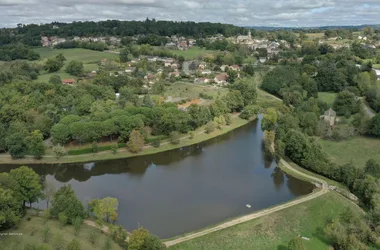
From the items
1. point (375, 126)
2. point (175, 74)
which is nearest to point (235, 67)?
point (175, 74)

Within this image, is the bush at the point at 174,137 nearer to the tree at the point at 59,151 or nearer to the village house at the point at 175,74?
the tree at the point at 59,151

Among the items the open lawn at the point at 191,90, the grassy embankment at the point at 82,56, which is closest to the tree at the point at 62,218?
the open lawn at the point at 191,90

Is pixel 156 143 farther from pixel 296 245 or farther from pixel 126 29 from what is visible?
pixel 126 29

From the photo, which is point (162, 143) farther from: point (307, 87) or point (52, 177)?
point (307, 87)

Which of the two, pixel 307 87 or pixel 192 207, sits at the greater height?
pixel 307 87

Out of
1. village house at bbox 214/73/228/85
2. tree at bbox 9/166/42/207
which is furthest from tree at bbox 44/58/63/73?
tree at bbox 9/166/42/207

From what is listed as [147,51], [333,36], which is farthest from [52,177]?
[333,36]
